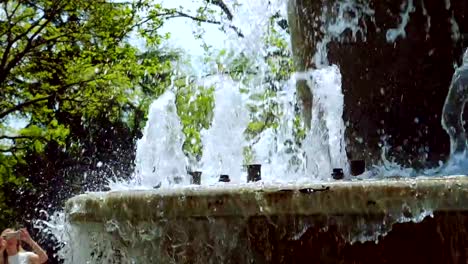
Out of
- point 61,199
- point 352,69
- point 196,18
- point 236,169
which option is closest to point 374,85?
point 352,69

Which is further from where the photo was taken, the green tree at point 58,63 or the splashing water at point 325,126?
the green tree at point 58,63

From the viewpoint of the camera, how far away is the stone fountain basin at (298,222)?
10.9 feet

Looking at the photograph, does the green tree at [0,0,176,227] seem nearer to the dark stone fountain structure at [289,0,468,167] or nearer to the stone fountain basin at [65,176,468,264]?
the dark stone fountain structure at [289,0,468,167]

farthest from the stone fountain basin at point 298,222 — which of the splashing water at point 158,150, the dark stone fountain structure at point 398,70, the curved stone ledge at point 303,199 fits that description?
the splashing water at point 158,150

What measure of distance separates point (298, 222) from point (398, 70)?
224 centimetres

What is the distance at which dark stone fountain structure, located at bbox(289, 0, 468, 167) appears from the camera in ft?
17.7

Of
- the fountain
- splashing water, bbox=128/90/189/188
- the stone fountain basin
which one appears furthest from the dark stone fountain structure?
splashing water, bbox=128/90/189/188

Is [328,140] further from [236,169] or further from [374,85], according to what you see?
[236,169]

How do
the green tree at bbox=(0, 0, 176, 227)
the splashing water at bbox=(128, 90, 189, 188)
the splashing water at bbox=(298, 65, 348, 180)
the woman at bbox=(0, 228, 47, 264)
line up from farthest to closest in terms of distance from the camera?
the green tree at bbox=(0, 0, 176, 227)
the splashing water at bbox=(128, 90, 189, 188)
the woman at bbox=(0, 228, 47, 264)
the splashing water at bbox=(298, 65, 348, 180)

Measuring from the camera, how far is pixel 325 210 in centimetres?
343

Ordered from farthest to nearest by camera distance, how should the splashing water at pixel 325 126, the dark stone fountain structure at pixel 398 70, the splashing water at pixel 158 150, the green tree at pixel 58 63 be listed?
1. the green tree at pixel 58 63
2. the splashing water at pixel 158 150
3. the splashing water at pixel 325 126
4. the dark stone fountain structure at pixel 398 70

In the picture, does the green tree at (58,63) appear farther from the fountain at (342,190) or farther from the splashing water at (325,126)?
the fountain at (342,190)

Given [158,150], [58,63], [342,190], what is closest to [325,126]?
[342,190]

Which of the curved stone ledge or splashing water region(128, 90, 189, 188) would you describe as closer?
the curved stone ledge
